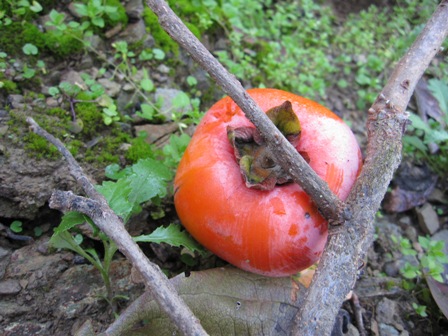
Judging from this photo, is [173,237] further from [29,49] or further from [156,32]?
[156,32]

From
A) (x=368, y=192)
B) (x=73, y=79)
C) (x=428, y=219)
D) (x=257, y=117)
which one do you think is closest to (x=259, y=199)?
(x=257, y=117)

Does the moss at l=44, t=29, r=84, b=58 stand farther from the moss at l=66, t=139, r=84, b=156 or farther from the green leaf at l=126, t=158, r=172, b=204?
the green leaf at l=126, t=158, r=172, b=204

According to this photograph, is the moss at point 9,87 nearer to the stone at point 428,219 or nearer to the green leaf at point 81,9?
the green leaf at point 81,9

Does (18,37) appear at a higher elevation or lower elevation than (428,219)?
lower

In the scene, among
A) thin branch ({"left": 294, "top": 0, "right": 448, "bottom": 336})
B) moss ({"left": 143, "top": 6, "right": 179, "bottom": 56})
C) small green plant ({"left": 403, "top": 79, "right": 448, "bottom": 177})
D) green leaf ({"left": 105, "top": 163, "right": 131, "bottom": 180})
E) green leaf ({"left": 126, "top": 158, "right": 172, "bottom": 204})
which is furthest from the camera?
small green plant ({"left": 403, "top": 79, "right": 448, "bottom": 177})

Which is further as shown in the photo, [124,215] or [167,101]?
[167,101]

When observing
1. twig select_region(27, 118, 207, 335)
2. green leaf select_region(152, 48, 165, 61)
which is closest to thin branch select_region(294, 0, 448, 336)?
twig select_region(27, 118, 207, 335)
